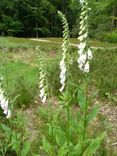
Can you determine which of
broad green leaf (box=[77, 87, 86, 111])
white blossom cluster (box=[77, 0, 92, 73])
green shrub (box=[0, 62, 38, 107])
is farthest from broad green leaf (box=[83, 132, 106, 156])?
green shrub (box=[0, 62, 38, 107])

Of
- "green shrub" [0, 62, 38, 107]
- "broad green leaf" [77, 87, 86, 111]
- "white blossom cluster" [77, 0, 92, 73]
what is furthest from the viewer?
"green shrub" [0, 62, 38, 107]

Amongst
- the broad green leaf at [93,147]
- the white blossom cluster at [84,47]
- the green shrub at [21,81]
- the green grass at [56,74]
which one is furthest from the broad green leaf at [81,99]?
the green grass at [56,74]

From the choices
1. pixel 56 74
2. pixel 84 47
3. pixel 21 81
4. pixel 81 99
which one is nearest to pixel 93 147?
pixel 81 99

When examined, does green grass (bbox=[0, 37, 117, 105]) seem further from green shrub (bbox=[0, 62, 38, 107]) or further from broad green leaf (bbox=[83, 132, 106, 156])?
broad green leaf (bbox=[83, 132, 106, 156])

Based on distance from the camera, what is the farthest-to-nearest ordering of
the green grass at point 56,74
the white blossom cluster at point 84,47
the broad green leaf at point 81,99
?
the green grass at point 56,74, the broad green leaf at point 81,99, the white blossom cluster at point 84,47

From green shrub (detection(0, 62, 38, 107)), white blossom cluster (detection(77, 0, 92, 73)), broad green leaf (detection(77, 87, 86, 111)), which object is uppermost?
white blossom cluster (detection(77, 0, 92, 73))

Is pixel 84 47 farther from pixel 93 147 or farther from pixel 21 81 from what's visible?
pixel 21 81

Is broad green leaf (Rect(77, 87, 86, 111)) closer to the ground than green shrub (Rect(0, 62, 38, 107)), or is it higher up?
higher up

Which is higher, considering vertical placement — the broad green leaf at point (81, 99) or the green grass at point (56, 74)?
the broad green leaf at point (81, 99)

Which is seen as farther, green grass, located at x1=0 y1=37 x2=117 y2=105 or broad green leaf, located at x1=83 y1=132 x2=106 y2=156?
green grass, located at x1=0 y1=37 x2=117 y2=105

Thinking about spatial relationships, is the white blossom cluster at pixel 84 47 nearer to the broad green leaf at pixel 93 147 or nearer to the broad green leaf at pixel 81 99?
the broad green leaf at pixel 81 99

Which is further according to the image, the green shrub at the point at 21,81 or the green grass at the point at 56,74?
the green grass at the point at 56,74

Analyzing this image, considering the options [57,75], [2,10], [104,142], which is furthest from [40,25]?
[104,142]

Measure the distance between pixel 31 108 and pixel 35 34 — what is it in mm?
52315
